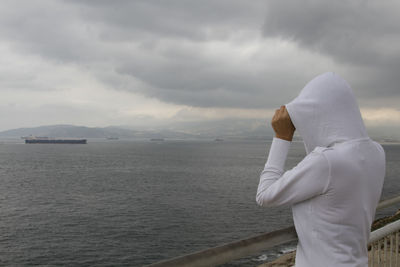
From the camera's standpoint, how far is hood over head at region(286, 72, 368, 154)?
150 centimetres

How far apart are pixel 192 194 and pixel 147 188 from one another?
24.9 feet

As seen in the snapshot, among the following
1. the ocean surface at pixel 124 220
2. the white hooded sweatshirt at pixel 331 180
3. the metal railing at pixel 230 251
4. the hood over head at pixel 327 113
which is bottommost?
the ocean surface at pixel 124 220

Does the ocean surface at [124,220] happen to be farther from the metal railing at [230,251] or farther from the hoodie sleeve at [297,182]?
the hoodie sleeve at [297,182]

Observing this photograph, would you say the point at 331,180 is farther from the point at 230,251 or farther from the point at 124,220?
the point at 124,220

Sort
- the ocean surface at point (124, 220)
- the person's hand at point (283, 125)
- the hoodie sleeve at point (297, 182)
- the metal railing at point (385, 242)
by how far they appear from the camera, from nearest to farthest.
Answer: the hoodie sleeve at point (297, 182)
the person's hand at point (283, 125)
the metal railing at point (385, 242)
the ocean surface at point (124, 220)

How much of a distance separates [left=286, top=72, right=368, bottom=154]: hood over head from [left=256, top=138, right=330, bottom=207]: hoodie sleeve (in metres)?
0.12

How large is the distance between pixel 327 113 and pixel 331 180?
0.31 m

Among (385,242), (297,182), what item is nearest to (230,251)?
(297,182)

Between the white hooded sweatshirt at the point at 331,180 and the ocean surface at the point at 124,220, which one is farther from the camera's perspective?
the ocean surface at the point at 124,220

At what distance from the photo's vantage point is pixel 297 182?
1.46m

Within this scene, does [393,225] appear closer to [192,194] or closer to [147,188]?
[192,194]

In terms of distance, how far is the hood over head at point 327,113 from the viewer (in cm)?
150

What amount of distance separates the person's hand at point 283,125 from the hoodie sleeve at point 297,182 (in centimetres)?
17

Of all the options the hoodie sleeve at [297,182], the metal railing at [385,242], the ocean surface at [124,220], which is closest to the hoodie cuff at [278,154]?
the hoodie sleeve at [297,182]
